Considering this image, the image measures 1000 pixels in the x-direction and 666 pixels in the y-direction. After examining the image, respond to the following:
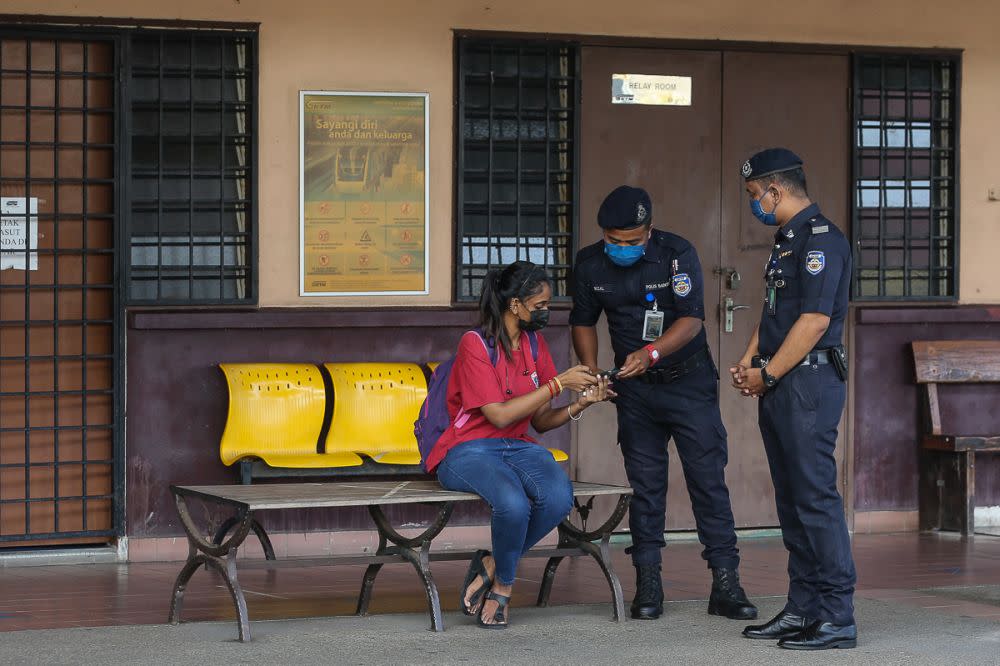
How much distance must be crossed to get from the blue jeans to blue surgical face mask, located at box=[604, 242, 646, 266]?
2.68ft

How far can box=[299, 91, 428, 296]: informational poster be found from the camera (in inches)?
312

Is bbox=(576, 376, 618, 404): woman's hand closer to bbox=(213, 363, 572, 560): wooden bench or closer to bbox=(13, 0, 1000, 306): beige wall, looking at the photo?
bbox=(213, 363, 572, 560): wooden bench

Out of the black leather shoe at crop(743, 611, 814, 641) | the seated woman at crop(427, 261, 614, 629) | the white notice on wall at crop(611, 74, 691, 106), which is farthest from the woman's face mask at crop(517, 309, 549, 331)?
the white notice on wall at crop(611, 74, 691, 106)

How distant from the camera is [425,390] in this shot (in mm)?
7941

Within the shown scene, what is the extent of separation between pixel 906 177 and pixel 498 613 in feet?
14.1

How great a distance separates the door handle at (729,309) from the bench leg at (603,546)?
Answer: 8.38ft

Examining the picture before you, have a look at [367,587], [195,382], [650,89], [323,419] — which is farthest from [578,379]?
[650,89]

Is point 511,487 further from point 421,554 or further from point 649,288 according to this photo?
point 649,288

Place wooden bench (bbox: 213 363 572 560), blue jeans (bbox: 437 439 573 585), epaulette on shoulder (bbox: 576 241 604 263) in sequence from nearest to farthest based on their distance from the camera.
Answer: blue jeans (bbox: 437 439 573 585) → epaulette on shoulder (bbox: 576 241 604 263) → wooden bench (bbox: 213 363 572 560)

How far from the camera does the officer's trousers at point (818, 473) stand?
18.2 ft

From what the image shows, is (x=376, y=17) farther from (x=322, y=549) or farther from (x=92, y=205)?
(x=322, y=549)

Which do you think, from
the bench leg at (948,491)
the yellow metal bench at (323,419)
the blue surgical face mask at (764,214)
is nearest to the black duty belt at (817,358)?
the blue surgical face mask at (764,214)

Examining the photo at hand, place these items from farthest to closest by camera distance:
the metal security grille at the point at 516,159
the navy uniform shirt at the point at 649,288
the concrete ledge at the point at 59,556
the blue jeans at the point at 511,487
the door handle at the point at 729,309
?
the door handle at the point at 729,309
the metal security grille at the point at 516,159
the concrete ledge at the point at 59,556
the navy uniform shirt at the point at 649,288
the blue jeans at the point at 511,487

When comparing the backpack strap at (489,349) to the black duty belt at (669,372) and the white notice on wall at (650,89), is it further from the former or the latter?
the white notice on wall at (650,89)
